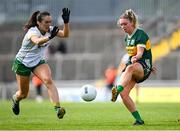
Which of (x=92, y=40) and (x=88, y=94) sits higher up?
(x=88, y=94)

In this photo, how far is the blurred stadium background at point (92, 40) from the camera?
1510 inches

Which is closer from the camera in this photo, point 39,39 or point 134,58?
point 134,58

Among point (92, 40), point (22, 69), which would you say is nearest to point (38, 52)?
point (22, 69)

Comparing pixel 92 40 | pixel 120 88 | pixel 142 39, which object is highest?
pixel 142 39

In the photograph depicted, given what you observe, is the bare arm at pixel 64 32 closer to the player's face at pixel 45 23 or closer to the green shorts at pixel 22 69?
the player's face at pixel 45 23

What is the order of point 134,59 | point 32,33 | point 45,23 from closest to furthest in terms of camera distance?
point 134,59 → point 32,33 → point 45,23

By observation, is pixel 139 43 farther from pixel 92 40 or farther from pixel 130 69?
pixel 92 40

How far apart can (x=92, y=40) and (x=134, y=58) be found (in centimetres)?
2607

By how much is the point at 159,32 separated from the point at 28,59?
2393cm

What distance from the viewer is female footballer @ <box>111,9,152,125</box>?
14797mm

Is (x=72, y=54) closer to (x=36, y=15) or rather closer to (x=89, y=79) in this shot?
(x=89, y=79)

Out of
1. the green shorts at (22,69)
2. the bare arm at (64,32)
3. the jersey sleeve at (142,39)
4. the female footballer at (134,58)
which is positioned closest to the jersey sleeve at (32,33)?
the bare arm at (64,32)

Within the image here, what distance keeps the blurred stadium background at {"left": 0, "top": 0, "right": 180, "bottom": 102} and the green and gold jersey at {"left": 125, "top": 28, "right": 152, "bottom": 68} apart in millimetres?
21139

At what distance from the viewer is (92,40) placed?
134ft
